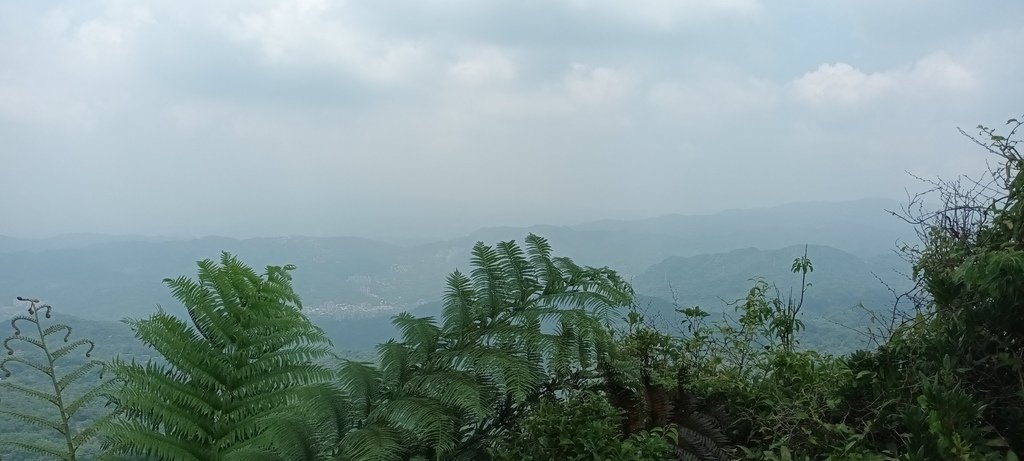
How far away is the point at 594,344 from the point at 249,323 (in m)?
1.30

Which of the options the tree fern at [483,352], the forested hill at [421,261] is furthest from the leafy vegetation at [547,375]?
the forested hill at [421,261]

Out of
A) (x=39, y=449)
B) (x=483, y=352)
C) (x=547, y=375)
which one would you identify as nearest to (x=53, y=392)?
(x=39, y=449)

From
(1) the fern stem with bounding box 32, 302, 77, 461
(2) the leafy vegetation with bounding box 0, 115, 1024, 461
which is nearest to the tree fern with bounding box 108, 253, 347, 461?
(2) the leafy vegetation with bounding box 0, 115, 1024, 461

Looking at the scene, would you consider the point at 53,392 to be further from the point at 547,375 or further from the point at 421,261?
the point at 421,261

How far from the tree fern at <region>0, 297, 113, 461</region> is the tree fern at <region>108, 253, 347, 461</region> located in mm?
228

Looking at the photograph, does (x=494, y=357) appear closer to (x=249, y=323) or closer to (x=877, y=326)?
(x=249, y=323)

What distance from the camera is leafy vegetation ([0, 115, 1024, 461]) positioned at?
1.62m

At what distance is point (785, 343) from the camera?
2.67 m

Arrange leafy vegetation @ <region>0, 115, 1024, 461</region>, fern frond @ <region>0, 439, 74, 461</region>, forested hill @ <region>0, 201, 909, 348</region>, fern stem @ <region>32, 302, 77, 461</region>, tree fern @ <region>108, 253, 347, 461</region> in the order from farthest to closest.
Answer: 1. forested hill @ <region>0, 201, 909, 348</region>
2. fern stem @ <region>32, 302, 77, 461</region>
3. fern frond @ <region>0, 439, 74, 461</region>
4. tree fern @ <region>108, 253, 347, 461</region>
5. leafy vegetation @ <region>0, 115, 1024, 461</region>

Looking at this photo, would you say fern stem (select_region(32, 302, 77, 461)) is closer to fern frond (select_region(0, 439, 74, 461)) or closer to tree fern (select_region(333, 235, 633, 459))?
fern frond (select_region(0, 439, 74, 461))

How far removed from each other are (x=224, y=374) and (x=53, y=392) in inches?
33.0

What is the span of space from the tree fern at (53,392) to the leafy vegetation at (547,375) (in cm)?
1

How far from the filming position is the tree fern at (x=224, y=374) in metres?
2.09

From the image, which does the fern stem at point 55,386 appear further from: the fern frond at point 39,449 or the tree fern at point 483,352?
the tree fern at point 483,352
